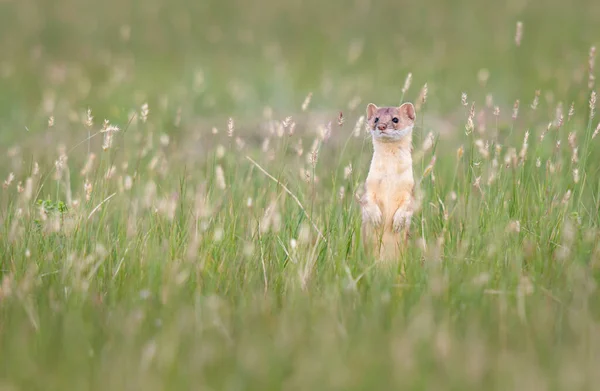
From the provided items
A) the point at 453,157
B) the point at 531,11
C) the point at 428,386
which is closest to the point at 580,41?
the point at 531,11

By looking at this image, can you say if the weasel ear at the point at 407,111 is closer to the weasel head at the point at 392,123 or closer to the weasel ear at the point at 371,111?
the weasel head at the point at 392,123

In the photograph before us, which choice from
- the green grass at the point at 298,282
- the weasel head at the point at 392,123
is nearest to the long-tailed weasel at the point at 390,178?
the weasel head at the point at 392,123

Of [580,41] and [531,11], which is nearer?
[580,41]

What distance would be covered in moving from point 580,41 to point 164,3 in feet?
23.5

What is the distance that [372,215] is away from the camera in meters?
5.19

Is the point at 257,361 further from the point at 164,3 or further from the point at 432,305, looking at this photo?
the point at 164,3

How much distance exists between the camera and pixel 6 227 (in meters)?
4.73

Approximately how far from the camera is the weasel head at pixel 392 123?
5.34 metres

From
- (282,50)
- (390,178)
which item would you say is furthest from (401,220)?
(282,50)

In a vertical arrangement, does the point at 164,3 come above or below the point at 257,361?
above

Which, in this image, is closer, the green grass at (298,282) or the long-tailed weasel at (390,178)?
the green grass at (298,282)

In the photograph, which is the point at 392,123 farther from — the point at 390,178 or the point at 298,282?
the point at 298,282

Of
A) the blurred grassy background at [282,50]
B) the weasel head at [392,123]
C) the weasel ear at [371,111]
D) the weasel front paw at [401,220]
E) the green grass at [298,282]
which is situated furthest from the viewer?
the blurred grassy background at [282,50]

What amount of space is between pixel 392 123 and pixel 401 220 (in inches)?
23.6
